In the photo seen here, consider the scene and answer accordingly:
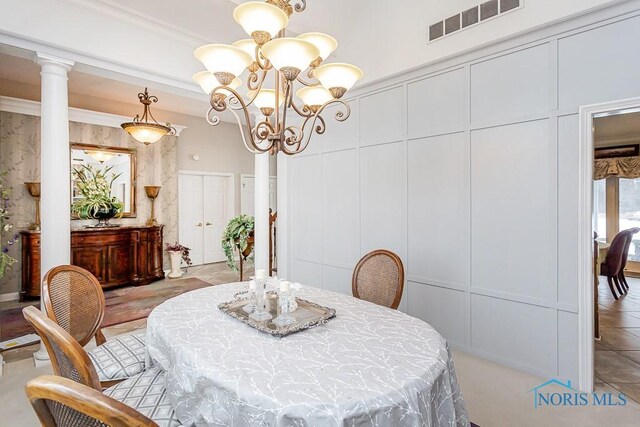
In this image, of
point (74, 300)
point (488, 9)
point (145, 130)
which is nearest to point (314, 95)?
point (488, 9)

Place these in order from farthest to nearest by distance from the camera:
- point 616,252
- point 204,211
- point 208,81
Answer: point 204,211 → point 616,252 → point 208,81

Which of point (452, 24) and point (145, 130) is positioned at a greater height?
point (452, 24)

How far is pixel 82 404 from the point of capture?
73cm

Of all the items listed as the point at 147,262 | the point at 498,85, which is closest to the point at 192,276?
the point at 147,262

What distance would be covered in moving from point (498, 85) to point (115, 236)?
18.6 feet

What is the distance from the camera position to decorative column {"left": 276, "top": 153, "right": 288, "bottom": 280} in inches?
192

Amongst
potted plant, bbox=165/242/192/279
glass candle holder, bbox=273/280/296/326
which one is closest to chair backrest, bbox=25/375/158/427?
glass candle holder, bbox=273/280/296/326

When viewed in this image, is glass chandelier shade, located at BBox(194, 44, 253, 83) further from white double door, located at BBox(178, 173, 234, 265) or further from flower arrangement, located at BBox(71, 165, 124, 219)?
white double door, located at BBox(178, 173, 234, 265)

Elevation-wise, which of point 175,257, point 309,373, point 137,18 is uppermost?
point 137,18

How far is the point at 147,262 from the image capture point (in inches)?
228

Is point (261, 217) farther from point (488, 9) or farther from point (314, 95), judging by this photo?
point (488, 9)

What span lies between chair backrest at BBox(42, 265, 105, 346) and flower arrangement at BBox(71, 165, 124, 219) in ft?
12.9

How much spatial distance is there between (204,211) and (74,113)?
289 centimetres

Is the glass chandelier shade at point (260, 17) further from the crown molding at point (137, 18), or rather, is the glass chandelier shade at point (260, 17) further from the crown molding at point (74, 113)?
the crown molding at point (74, 113)
